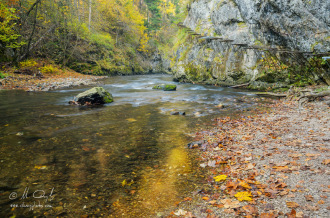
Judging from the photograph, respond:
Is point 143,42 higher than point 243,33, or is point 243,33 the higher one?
point 143,42

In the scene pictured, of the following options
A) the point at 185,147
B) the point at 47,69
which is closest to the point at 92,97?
the point at 185,147

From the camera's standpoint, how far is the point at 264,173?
3.24 m

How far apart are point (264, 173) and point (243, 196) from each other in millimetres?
789

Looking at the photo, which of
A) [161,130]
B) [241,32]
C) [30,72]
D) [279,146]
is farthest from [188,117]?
[30,72]

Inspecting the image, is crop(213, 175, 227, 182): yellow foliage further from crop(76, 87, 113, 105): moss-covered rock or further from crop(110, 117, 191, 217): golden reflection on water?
crop(76, 87, 113, 105): moss-covered rock

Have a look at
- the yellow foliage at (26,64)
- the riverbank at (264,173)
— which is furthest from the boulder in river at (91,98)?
the yellow foliage at (26,64)

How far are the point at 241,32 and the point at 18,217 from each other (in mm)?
19696

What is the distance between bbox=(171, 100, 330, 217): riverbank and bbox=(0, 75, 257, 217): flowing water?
0.40m

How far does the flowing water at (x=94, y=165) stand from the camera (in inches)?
110

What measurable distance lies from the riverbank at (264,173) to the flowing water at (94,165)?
40 cm

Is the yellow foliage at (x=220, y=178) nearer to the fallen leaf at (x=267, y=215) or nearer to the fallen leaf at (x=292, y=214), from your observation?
the fallen leaf at (x=267, y=215)

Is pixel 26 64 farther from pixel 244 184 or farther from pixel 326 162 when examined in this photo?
pixel 326 162

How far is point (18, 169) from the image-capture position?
3.66 m

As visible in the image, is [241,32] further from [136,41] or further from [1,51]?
[136,41]
